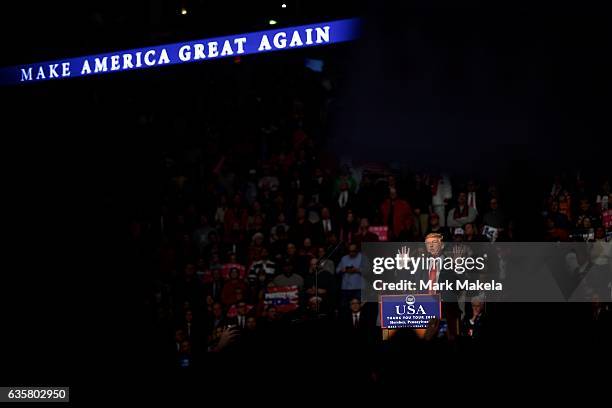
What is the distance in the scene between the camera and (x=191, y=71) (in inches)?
→ 532

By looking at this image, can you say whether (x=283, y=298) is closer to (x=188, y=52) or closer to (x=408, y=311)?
(x=408, y=311)

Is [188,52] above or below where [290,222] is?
above

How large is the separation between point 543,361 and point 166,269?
333 inches

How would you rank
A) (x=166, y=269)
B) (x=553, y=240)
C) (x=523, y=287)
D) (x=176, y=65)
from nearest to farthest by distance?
(x=523, y=287)
(x=176, y=65)
(x=553, y=240)
(x=166, y=269)

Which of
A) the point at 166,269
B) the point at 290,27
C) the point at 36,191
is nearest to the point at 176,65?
the point at 290,27

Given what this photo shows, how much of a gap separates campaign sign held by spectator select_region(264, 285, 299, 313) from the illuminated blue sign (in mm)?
3850

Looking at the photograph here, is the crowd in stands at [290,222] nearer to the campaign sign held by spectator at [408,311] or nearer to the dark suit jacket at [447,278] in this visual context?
the dark suit jacket at [447,278]

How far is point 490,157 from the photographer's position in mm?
13516

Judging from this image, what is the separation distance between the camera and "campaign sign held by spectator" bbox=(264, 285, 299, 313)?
1209cm

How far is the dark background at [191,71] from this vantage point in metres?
11.5

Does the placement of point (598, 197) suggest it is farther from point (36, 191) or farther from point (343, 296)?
point (36, 191)

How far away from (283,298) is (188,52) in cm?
400

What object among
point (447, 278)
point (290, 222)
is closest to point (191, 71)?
point (290, 222)

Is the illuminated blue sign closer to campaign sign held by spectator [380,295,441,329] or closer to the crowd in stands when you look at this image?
campaign sign held by spectator [380,295,441,329]
